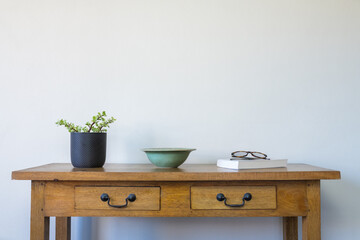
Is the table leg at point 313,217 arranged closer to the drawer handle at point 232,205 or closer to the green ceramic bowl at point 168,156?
the drawer handle at point 232,205

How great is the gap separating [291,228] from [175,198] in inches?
28.8

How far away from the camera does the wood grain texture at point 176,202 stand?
4.07 ft

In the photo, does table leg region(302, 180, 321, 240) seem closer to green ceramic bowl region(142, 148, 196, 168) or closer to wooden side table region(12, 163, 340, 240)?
wooden side table region(12, 163, 340, 240)

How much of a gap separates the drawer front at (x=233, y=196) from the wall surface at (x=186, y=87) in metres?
0.49

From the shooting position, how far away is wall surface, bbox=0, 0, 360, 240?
1.73 m

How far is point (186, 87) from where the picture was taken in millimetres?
1753

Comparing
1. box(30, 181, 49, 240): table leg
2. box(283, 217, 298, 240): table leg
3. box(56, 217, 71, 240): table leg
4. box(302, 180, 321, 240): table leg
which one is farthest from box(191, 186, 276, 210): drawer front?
box(56, 217, 71, 240): table leg

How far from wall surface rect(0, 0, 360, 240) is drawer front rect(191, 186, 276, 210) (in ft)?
1.59

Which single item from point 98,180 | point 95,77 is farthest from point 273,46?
point 98,180

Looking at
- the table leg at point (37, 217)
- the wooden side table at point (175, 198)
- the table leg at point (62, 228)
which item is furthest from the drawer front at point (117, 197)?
the table leg at point (62, 228)

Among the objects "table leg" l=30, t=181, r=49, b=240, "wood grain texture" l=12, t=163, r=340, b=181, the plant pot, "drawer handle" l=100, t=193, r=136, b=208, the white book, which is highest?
the plant pot

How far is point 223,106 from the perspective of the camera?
5.73ft

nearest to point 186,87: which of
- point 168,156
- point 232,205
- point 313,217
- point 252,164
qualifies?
point 168,156

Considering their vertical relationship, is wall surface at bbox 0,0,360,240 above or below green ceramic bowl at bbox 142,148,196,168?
above
